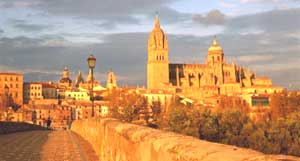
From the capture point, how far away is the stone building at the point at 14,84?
14125cm

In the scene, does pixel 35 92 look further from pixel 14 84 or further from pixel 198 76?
pixel 198 76

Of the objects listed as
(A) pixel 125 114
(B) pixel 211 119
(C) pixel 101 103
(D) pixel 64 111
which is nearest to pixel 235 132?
(B) pixel 211 119

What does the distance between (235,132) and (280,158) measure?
1738 inches

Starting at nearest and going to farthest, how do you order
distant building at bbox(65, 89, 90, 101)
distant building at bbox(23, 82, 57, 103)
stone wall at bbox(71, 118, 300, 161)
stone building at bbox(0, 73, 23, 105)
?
stone wall at bbox(71, 118, 300, 161)
stone building at bbox(0, 73, 23, 105)
distant building at bbox(23, 82, 57, 103)
distant building at bbox(65, 89, 90, 101)

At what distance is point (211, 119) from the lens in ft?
164

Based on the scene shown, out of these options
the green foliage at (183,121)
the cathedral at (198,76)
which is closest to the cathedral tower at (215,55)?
the cathedral at (198,76)

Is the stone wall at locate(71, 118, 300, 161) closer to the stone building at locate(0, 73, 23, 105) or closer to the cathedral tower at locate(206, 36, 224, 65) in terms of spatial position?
the stone building at locate(0, 73, 23, 105)

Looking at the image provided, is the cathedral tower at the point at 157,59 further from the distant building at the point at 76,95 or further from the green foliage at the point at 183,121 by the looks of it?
the green foliage at the point at 183,121

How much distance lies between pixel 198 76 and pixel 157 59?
17.1 m

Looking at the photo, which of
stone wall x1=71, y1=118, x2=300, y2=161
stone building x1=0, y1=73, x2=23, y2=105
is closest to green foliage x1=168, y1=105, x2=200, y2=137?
stone wall x1=71, y1=118, x2=300, y2=161

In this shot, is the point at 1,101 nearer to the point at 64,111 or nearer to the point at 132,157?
the point at 64,111

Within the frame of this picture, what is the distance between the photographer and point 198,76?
180000 mm

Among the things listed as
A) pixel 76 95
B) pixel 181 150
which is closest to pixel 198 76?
pixel 76 95

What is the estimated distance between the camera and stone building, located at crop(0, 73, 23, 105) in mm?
141250
